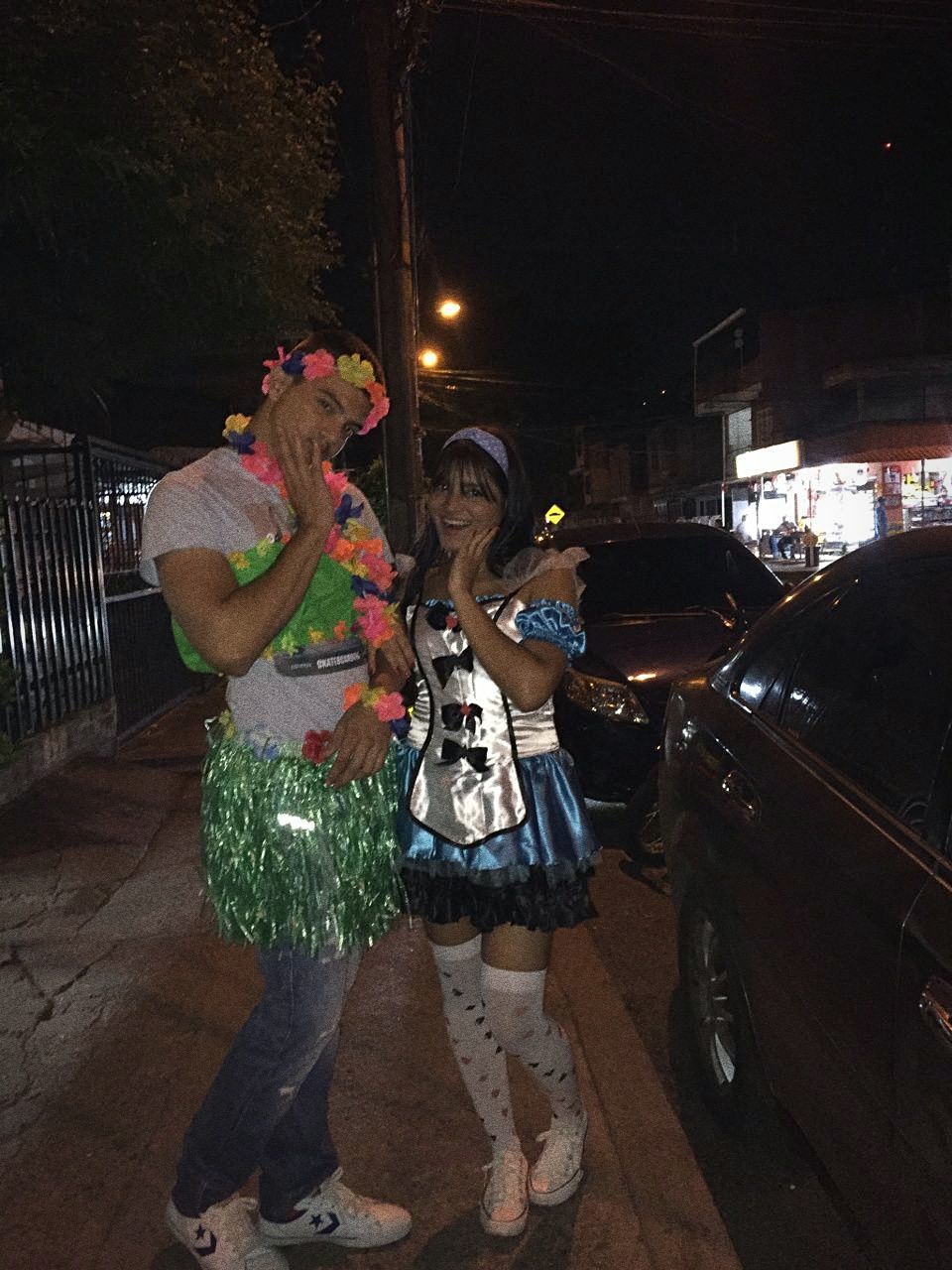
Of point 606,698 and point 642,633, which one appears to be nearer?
point 606,698

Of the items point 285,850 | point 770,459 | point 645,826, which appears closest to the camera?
point 285,850

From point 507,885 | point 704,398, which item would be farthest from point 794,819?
point 704,398

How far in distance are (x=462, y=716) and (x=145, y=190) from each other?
24.9 feet

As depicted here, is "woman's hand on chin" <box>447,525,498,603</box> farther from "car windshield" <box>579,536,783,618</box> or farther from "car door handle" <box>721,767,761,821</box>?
"car windshield" <box>579,536,783,618</box>

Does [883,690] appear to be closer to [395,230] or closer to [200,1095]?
[200,1095]

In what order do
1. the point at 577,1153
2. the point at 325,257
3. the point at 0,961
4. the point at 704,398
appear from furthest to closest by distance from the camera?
1. the point at 704,398
2. the point at 325,257
3. the point at 0,961
4. the point at 577,1153

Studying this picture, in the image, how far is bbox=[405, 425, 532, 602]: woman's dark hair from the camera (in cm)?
242

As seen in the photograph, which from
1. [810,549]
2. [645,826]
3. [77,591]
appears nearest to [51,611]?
[77,591]

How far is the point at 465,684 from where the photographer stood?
237 centimetres

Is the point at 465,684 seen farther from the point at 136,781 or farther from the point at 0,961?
the point at 136,781

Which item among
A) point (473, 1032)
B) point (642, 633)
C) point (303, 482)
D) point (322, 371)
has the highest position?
point (322, 371)

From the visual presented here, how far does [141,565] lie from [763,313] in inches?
1223

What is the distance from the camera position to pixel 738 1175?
2.85m

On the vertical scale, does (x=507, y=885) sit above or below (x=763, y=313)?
below
